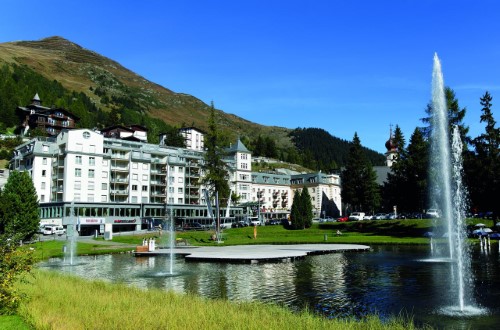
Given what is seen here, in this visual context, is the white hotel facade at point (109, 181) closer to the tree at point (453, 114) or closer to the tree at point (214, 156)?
the tree at point (214, 156)

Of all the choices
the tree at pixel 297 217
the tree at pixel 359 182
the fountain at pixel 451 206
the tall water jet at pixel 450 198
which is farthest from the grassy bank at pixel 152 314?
the tree at pixel 359 182

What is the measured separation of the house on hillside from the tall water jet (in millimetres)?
131422

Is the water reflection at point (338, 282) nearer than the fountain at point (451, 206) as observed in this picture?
Yes

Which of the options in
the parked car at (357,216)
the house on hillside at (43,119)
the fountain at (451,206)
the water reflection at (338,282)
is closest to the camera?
the water reflection at (338,282)

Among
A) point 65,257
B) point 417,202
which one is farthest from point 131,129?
point 65,257

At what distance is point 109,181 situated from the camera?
10450 cm

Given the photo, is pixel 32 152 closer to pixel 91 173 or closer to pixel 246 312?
pixel 91 173

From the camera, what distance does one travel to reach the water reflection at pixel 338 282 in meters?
18.8

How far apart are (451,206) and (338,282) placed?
1374cm

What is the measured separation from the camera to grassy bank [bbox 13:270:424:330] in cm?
1362

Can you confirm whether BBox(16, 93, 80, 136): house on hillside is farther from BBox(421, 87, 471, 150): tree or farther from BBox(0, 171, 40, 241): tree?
BBox(421, 87, 471, 150): tree

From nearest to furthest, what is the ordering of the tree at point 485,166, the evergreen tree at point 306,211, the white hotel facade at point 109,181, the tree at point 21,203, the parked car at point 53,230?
the tree at point 485,166 < the tree at point 21,203 < the parked car at point 53,230 < the evergreen tree at point 306,211 < the white hotel facade at point 109,181

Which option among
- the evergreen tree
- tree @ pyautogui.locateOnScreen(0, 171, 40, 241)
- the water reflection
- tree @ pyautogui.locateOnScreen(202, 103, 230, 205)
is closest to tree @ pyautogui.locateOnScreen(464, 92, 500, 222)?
the water reflection

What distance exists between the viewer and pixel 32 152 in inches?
3942
